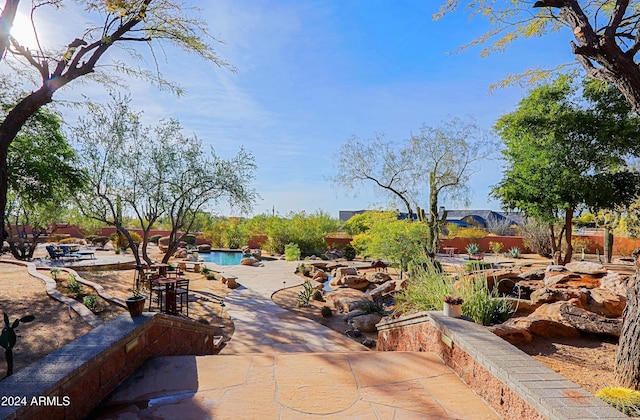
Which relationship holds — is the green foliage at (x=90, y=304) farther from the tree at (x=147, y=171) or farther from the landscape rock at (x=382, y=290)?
the landscape rock at (x=382, y=290)

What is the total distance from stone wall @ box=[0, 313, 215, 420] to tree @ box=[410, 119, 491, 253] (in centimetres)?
1178

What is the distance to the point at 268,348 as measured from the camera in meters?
5.58

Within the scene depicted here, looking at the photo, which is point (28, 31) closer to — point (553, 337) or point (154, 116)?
point (154, 116)

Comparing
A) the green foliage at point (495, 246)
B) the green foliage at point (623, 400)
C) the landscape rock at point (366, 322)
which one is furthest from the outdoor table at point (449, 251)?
the green foliage at point (623, 400)

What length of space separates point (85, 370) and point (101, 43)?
5.23 meters

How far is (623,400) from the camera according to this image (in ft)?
7.70

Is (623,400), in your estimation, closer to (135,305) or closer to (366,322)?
(135,305)

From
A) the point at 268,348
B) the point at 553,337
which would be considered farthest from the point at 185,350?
the point at 553,337

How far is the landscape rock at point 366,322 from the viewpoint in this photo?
22.5 ft

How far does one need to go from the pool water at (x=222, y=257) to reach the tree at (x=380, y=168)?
7.85m

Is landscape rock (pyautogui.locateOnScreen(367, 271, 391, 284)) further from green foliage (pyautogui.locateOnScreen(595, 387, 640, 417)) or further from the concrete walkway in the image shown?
green foliage (pyautogui.locateOnScreen(595, 387, 640, 417))

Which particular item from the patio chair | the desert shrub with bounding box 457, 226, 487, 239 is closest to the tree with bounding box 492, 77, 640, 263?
the desert shrub with bounding box 457, 226, 487, 239

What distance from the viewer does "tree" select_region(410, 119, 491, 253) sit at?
13656 mm

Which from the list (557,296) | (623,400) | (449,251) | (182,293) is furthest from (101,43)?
(449,251)
